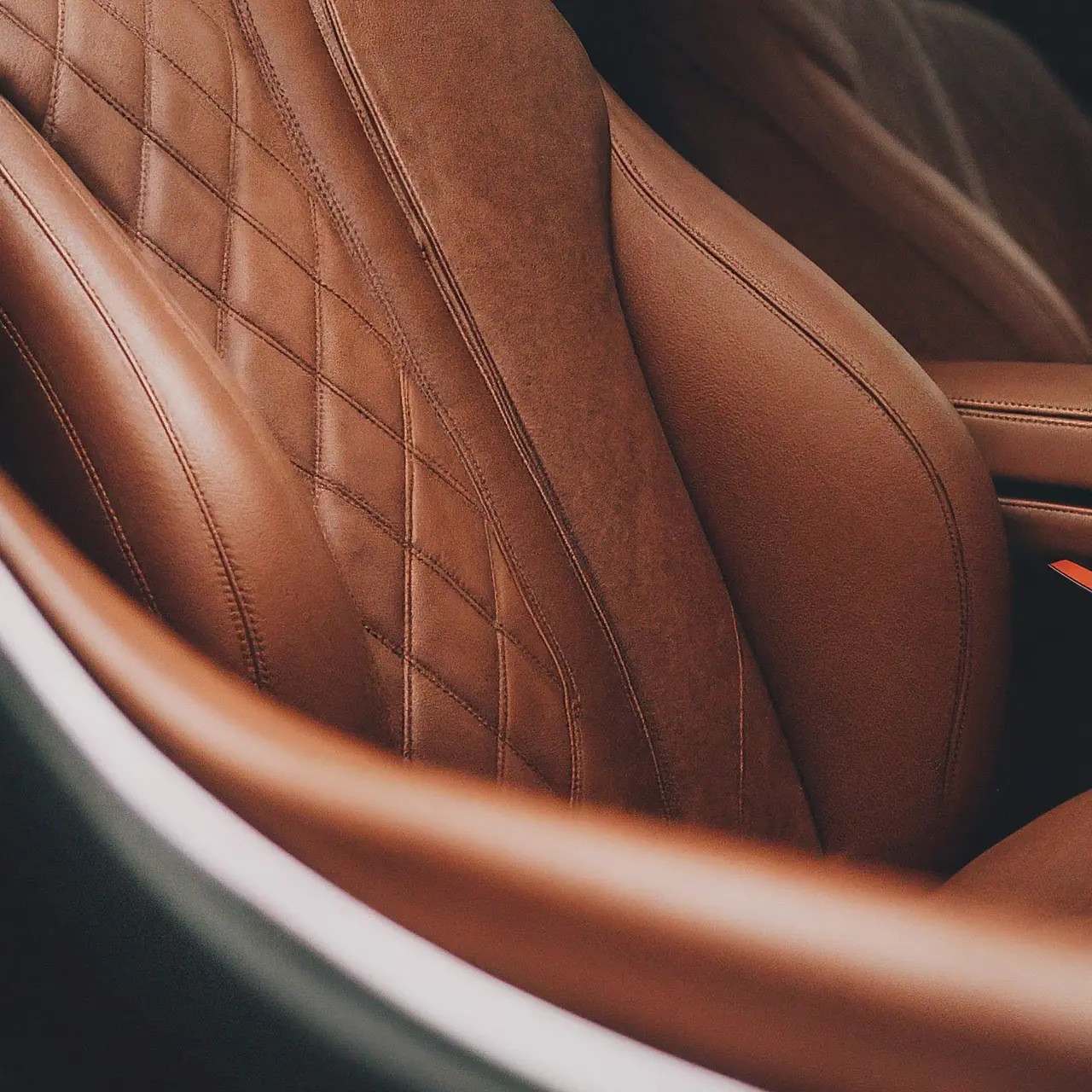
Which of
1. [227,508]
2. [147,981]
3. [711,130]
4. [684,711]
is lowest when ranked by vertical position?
[684,711]

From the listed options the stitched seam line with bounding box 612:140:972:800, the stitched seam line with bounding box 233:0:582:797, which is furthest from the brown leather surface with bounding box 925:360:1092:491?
the stitched seam line with bounding box 233:0:582:797

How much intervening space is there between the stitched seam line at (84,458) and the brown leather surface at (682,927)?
4.4 inches

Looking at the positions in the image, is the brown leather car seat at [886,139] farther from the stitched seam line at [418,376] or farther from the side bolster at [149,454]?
the side bolster at [149,454]

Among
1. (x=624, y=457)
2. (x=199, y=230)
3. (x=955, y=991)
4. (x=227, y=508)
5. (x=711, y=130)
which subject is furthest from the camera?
(x=711, y=130)

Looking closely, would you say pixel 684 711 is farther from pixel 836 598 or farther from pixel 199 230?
pixel 199 230

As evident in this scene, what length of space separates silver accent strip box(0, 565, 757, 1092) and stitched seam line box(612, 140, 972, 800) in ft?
1.68

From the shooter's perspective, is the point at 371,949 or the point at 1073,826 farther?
the point at 1073,826

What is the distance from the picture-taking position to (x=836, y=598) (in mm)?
702

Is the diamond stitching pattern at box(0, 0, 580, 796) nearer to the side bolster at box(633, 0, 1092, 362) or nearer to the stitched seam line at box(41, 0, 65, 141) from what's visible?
the stitched seam line at box(41, 0, 65, 141)

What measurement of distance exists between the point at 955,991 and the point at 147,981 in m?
0.23

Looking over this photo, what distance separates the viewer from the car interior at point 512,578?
0.26 meters

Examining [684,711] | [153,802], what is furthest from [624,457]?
[153,802]

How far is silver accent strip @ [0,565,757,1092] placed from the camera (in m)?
0.25

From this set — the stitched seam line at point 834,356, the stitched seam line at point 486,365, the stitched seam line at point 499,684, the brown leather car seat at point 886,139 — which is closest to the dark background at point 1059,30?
the brown leather car seat at point 886,139
